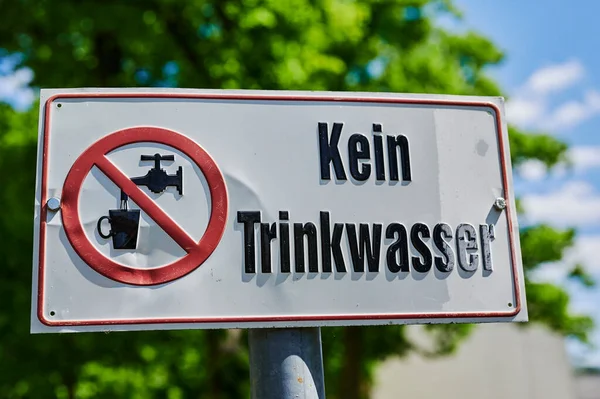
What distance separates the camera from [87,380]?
424 inches

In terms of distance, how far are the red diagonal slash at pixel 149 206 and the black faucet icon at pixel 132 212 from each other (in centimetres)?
2

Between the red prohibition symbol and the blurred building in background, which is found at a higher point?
the red prohibition symbol

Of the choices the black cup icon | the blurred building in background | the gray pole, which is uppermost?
the black cup icon

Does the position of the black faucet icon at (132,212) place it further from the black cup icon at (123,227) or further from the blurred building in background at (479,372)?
the blurred building in background at (479,372)

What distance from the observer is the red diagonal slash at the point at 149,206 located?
5.87 feet

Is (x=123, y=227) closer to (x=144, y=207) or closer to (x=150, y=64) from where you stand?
(x=144, y=207)

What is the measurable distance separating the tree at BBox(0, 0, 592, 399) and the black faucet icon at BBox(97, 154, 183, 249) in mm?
5663

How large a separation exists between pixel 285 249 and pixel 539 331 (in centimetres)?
2898

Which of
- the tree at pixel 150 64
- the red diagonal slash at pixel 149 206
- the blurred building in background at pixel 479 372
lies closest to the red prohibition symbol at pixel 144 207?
the red diagonal slash at pixel 149 206

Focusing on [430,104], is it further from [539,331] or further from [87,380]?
[539,331]

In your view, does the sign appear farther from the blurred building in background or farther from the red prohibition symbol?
the blurred building in background

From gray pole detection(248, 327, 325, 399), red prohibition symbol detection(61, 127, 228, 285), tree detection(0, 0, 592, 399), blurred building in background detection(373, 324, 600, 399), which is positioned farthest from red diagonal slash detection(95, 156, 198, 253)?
blurred building in background detection(373, 324, 600, 399)

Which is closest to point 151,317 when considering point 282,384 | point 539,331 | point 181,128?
point 282,384

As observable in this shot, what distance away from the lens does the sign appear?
5.74ft
